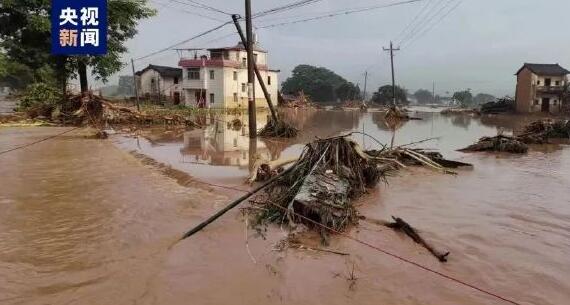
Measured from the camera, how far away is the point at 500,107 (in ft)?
182

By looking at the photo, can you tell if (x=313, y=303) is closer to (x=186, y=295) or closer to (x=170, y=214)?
(x=186, y=295)

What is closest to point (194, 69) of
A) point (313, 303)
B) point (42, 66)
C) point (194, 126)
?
point (42, 66)

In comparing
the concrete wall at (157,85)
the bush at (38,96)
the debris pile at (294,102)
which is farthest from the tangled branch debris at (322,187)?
the debris pile at (294,102)

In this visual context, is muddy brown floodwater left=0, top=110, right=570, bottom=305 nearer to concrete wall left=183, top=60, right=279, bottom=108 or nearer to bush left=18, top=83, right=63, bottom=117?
bush left=18, top=83, right=63, bottom=117

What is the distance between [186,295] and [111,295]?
0.75 m

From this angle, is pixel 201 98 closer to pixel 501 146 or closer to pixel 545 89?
pixel 545 89

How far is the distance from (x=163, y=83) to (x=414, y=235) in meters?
53.2

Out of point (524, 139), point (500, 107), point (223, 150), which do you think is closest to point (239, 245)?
point (223, 150)

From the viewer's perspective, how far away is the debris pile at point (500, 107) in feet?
181

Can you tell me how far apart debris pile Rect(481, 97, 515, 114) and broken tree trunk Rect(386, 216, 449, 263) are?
178 ft

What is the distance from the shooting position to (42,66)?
31.2 metres

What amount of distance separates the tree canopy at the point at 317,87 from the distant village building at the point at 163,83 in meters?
32.3

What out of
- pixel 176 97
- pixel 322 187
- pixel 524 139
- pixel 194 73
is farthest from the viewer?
pixel 176 97

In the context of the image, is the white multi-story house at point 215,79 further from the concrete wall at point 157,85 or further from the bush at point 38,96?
the bush at point 38,96
